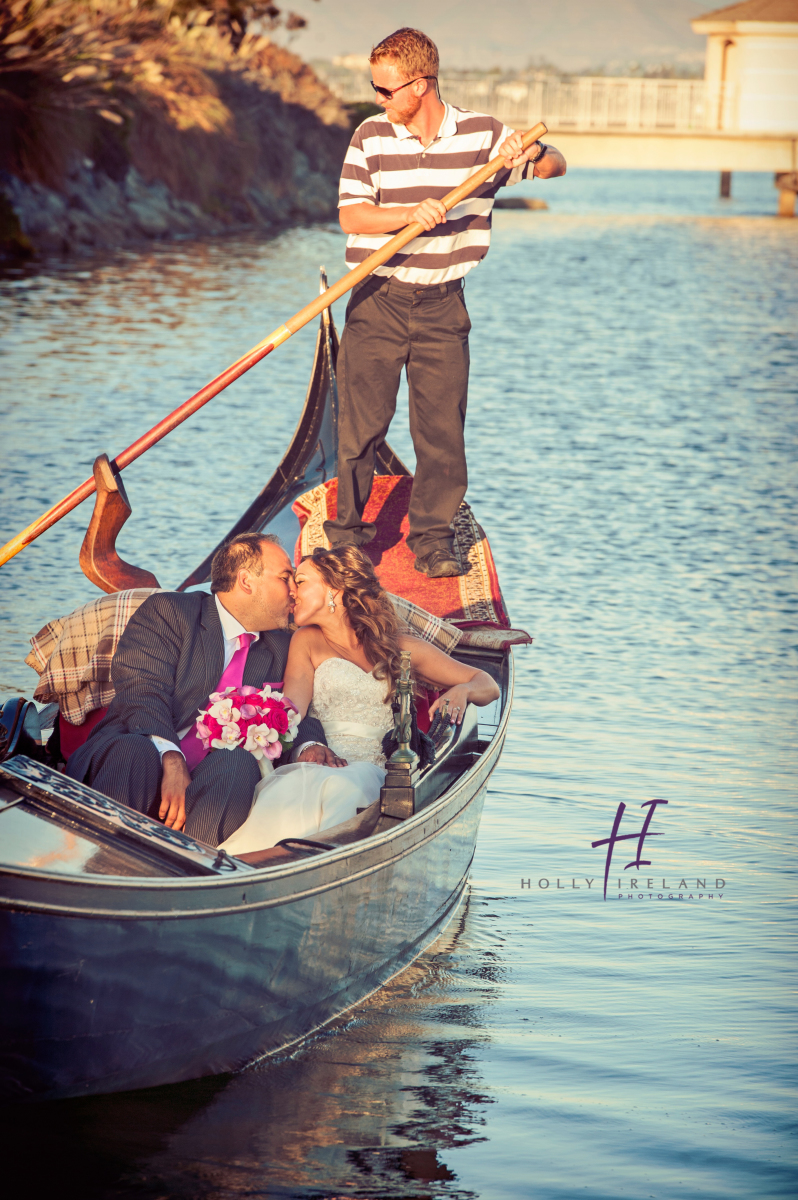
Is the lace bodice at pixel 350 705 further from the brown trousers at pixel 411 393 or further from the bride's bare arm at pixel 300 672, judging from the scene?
the brown trousers at pixel 411 393

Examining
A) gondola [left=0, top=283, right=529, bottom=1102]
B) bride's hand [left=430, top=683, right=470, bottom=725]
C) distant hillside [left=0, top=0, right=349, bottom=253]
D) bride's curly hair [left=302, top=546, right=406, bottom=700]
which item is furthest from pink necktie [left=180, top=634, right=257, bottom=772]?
distant hillside [left=0, top=0, right=349, bottom=253]

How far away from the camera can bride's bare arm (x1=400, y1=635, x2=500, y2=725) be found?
12.5 ft

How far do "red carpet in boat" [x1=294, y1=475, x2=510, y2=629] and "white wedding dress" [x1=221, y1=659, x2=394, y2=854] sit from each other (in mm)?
1053

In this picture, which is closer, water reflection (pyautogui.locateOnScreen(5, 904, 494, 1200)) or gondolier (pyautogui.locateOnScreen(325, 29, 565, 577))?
water reflection (pyautogui.locateOnScreen(5, 904, 494, 1200))

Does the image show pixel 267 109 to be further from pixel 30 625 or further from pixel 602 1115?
pixel 602 1115

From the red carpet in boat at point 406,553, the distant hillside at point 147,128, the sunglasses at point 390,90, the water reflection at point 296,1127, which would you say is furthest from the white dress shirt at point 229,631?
the distant hillside at point 147,128

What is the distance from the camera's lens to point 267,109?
95.5 feet

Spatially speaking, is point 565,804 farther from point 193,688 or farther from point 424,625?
point 193,688

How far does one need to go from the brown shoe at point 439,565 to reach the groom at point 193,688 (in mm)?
1200

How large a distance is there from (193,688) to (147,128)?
2096 centimetres

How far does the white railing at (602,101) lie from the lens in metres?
34.1

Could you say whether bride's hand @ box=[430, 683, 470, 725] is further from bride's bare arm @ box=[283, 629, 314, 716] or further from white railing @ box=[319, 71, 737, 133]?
white railing @ box=[319, 71, 737, 133]

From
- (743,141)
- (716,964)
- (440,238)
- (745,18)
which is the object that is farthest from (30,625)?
(745,18)

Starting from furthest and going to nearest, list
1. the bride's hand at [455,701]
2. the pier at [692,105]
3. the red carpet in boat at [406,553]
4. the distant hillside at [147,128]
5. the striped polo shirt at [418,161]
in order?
the pier at [692,105] < the distant hillside at [147,128] < the red carpet in boat at [406,553] < the striped polo shirt at [418,161] < the bride's hand at [455,701]
